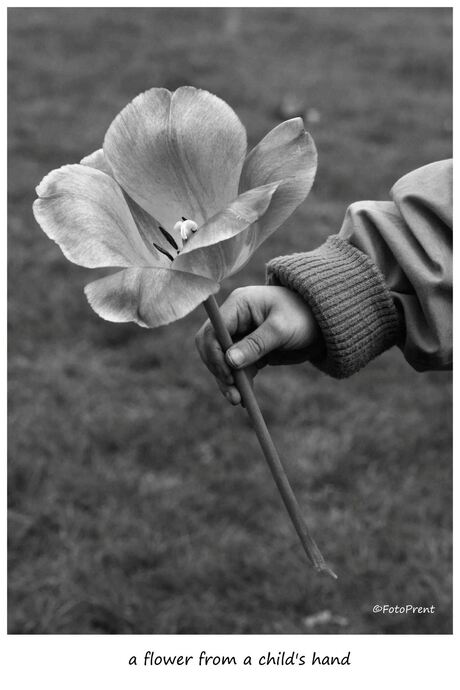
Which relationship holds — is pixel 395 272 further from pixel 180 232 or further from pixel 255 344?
pixel 180 232

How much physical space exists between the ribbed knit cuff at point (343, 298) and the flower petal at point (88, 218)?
1.10 ft

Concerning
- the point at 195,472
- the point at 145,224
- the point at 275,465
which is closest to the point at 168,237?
the point at 145,224


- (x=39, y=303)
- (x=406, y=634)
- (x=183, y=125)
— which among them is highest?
(x=183, y=125)

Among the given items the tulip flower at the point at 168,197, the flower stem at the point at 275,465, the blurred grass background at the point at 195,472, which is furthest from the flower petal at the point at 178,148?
the blurred grass background at the point at 195,472

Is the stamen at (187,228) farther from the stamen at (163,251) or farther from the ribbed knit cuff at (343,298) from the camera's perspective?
the ribbed knit cuff at (343,298)

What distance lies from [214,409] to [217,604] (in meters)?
0.76

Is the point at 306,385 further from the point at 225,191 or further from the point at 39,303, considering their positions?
the point at 225,191

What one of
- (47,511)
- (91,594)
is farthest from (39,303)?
(91,594)

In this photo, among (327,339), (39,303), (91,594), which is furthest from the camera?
(39,303)

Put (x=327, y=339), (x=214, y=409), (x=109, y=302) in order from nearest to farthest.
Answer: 1. (x=109, y=302)
2. (x=327, y=339)
3. (x=214, y=409)

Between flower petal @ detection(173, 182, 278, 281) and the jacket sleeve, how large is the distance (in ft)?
1.23

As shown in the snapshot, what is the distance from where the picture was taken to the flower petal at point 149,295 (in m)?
0.72
